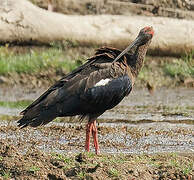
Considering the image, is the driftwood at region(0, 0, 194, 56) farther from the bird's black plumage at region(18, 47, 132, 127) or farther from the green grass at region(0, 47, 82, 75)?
the bird's black plumage at region(18, 47, 132, 127)

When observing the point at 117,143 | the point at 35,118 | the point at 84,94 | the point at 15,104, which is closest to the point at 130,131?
the point at 117,143

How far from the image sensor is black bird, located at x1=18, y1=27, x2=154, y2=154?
800 centimetres

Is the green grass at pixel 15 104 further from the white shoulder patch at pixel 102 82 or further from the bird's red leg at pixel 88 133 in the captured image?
the white shoulder patch at pixel 102 82

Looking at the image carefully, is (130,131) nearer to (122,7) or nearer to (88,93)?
(88,93)

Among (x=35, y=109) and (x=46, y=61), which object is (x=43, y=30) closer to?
(x=46, y=61)

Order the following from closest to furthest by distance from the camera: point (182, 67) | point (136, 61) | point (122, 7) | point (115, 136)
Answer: point (136, 61) → point (115, 136) → point (182, 67) → point (122, 7)

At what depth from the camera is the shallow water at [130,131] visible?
8422 mm

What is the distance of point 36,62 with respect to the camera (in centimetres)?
1273

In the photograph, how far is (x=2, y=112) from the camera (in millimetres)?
10719

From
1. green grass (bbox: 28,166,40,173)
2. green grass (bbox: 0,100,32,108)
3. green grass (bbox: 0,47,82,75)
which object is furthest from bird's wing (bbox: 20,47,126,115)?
green grass (bbox: 0,47,82,75)

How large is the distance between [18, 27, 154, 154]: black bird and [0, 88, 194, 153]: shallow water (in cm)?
42

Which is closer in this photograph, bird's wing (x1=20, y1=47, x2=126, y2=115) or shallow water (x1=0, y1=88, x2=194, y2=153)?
bird's wing (x1=20, y1=47, x2=126, y2=115)

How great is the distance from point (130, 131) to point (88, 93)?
55.1 inches

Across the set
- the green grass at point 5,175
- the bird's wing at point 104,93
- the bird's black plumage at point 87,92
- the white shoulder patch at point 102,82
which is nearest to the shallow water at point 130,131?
the bird's black plumage at point 87,92
